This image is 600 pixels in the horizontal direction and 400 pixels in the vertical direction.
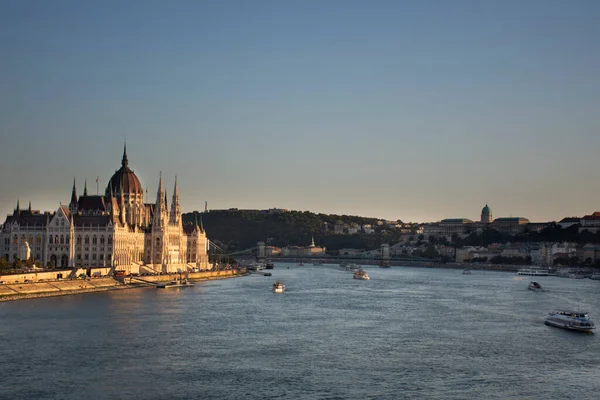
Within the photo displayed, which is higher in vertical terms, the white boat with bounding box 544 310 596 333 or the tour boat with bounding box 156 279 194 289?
the tour boat with bounding box 156 279 194 289

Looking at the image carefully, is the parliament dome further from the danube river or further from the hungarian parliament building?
the danube river

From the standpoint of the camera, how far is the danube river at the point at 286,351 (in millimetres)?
34250

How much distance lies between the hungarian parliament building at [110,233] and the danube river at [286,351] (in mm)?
24737

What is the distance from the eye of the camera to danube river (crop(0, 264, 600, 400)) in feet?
112

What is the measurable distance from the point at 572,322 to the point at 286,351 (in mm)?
19438

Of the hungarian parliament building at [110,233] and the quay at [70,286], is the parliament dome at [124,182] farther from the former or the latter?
the quay at [70,286]

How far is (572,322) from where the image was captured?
5291 cm

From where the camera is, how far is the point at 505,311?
213 ft

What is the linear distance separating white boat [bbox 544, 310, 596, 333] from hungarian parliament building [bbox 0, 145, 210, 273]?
167 ft

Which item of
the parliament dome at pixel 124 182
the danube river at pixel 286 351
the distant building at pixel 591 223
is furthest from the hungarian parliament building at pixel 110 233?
the distant building at pixel 591 223

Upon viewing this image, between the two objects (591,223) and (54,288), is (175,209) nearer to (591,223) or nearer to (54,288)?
(54,288)

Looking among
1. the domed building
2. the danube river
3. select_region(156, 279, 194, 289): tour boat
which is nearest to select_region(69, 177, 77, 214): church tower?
the domed building

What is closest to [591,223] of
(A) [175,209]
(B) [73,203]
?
(A) [175,209]

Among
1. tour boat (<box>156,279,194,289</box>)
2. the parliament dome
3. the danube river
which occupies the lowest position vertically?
the danube river
